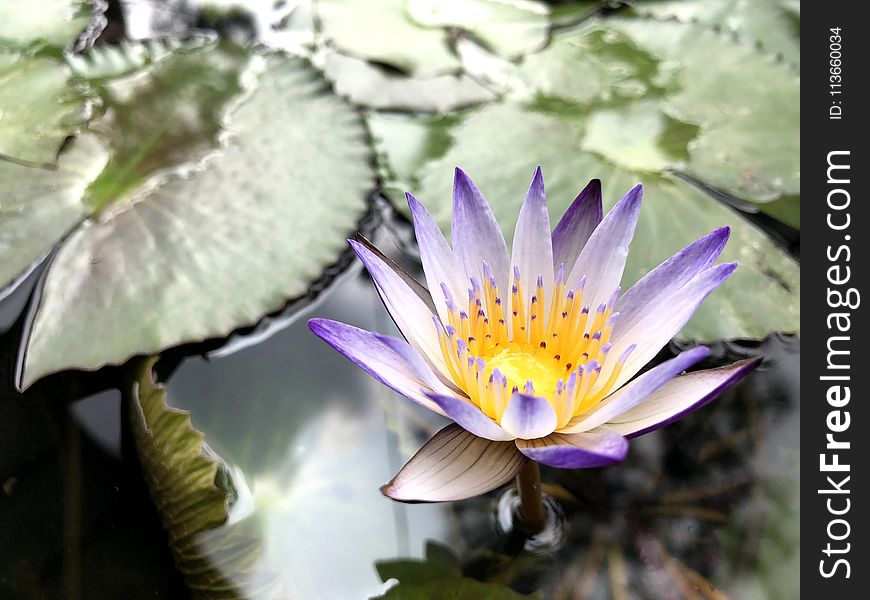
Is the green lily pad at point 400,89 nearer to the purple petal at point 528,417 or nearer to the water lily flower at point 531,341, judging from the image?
the water lily flower at point 531,341

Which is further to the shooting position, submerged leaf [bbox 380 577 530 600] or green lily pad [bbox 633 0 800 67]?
green lily pad [bbox 633 0 800 67]

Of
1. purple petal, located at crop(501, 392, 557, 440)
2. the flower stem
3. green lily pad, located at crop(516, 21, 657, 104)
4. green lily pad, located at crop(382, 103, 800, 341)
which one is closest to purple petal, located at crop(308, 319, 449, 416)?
purple petal, located at crop(501, 392, 557, 440)

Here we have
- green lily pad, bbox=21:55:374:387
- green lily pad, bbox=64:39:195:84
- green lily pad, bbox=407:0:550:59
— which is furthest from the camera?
green lily pad, bbox=407:0:550:59

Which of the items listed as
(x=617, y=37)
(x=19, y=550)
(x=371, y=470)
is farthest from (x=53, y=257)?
(x=617, y=37)

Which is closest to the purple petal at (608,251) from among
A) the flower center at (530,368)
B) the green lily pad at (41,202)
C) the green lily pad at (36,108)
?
the flower center at (530,368)

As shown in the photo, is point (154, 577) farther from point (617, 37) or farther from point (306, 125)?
point (617, 37)

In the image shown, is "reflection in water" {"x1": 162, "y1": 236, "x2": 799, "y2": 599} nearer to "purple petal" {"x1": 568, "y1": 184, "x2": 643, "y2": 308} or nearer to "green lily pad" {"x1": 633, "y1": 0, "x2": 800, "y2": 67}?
"purple petal" {"x1": 568, "y1": 184, "x2": 643, "y2": 308}
